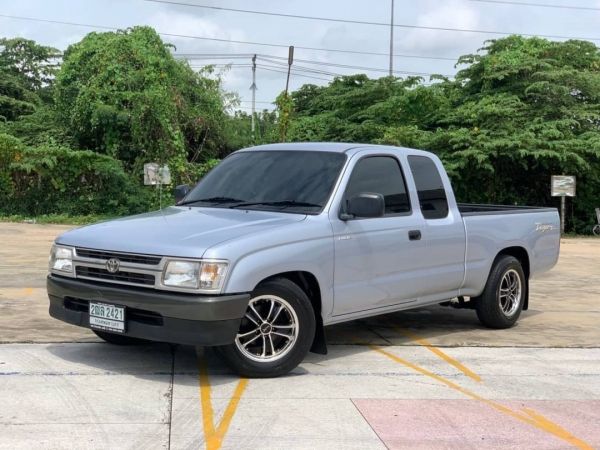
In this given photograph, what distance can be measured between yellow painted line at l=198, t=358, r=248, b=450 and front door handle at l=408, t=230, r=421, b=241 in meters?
2.12

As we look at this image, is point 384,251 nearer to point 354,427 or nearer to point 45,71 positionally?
point 354,427

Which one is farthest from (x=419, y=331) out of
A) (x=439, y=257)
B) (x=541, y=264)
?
(x=541, y=264)

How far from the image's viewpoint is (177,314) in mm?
5301

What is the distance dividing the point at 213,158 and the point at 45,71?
16.0 metres

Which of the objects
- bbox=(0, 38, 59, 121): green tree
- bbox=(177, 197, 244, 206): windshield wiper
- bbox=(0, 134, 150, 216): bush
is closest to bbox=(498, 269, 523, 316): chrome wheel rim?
bbox=(177, 197, 244, 206): windshield wiper

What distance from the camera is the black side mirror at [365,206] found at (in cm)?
613

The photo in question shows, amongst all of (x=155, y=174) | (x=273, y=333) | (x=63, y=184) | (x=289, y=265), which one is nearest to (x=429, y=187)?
(x=289, y=265)

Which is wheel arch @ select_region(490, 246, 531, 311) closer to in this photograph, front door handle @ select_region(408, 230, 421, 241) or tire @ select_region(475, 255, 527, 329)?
tire @ select_region(475, 255, 527, 329)

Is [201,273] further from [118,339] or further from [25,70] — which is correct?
[25,70]

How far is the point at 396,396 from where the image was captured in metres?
5.57

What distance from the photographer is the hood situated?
542 centimetres

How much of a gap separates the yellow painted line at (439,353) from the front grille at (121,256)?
9.31ft

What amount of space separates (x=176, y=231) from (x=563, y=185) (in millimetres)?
22042

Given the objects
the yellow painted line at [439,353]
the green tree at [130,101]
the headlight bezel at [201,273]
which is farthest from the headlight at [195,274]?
the green tree at [130,101]
